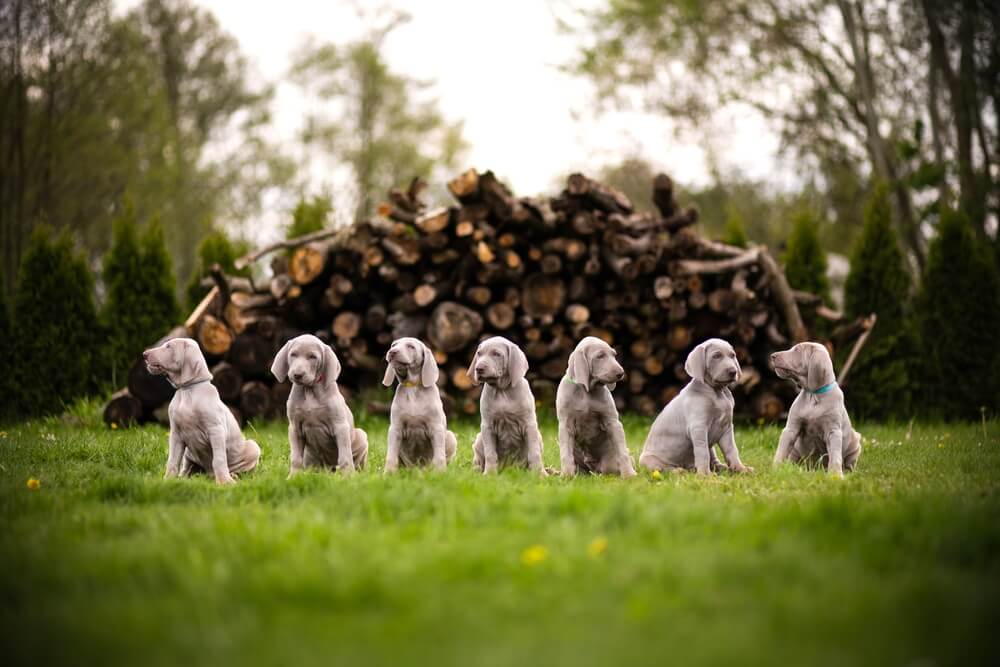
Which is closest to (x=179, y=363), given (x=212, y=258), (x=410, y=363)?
(x=410, y=363)

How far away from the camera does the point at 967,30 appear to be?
14703mm

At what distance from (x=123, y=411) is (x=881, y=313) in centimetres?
1081

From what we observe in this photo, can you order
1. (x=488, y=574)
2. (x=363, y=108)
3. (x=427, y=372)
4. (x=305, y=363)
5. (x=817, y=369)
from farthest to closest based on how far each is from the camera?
1. (x=363, y=108)
2. (x=817, y=369)
3. (x=427, y=372)
4. (x=305, y=363)
5. (x=488, y=574)

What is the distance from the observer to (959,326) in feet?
39.8

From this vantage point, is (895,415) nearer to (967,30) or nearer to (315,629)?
(967,30)

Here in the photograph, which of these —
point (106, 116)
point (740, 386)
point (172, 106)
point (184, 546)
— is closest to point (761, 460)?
point (740, 386)

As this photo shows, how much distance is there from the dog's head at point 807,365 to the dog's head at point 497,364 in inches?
78.1

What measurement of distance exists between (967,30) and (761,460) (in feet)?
38.9

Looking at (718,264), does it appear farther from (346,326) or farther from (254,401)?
(254,401)

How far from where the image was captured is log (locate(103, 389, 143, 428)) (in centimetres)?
980

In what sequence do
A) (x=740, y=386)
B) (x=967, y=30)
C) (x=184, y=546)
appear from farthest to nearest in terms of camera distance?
(x=967, y=30)
(x=740, y=386)
(x=184, y=546)

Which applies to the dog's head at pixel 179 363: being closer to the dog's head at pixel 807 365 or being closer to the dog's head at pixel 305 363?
the dog's head at pixel 305 363

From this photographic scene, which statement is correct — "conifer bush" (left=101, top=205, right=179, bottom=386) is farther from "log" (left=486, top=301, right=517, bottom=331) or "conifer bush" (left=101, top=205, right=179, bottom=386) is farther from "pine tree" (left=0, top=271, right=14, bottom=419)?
"log" (left=486, top=301, right=517, bottom=331)

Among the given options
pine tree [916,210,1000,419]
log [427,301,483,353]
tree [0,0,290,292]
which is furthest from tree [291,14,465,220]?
pine tree [916,210,1000,419]
